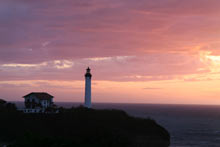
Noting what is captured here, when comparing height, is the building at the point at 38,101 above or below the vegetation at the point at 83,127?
above

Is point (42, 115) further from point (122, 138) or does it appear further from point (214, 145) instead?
point (214, 145)

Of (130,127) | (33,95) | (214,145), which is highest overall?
(33,95)

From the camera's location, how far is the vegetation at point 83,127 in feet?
197

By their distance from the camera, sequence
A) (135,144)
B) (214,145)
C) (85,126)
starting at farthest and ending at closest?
1. (214,145)
2. (85,126)
3. (135,144)

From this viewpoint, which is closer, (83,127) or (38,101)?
(83,127)

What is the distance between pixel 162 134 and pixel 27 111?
97.3ft

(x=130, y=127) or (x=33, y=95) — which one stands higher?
(x=33, y=95)

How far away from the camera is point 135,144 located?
60.7 m

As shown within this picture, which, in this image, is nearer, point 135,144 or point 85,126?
point 135,144

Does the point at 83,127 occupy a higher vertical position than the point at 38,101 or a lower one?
lower

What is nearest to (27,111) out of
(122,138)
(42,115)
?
(42,115)

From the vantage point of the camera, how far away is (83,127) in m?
64.2

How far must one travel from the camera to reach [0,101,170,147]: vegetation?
197 ft

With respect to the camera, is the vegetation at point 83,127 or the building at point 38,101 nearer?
the vegetation at point 83,127
